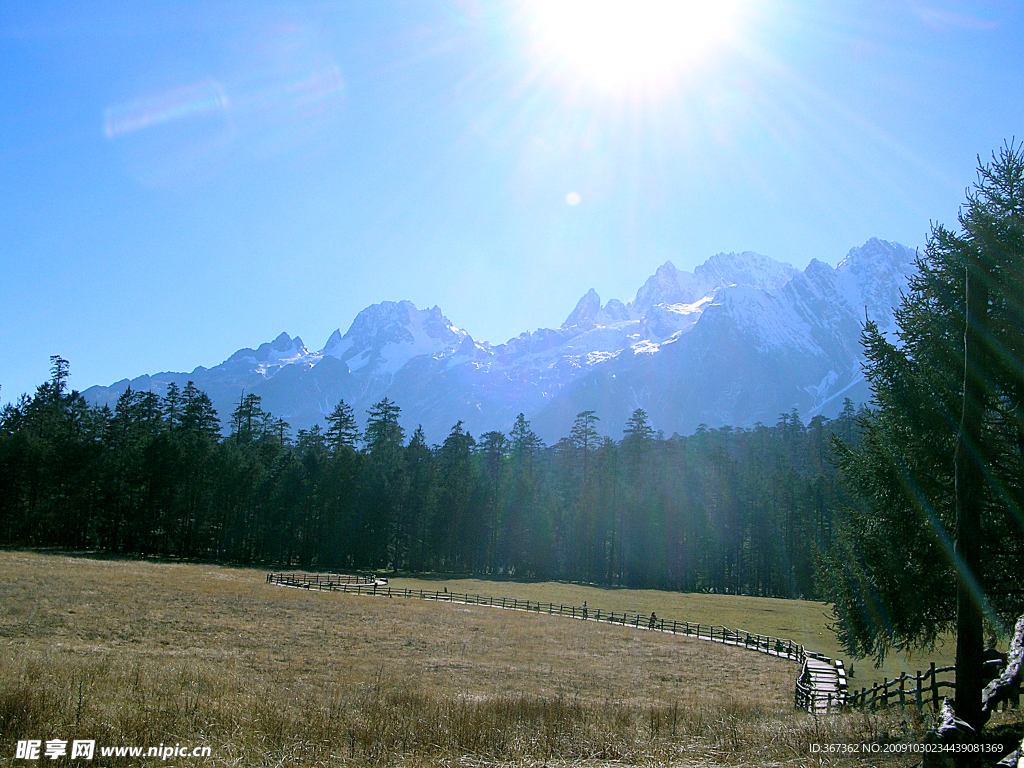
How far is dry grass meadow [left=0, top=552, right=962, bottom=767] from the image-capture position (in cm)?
925

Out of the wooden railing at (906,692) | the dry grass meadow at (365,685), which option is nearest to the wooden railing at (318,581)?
the dry grass meadow at (365,685)

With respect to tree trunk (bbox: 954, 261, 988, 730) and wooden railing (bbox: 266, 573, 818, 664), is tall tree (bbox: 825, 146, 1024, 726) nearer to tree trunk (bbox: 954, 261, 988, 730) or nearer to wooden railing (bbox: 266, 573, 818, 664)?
tree trunk (bbox: 954, 261, 988, 730)

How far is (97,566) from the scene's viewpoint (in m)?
45.1

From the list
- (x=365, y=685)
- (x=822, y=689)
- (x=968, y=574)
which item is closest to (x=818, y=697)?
(x=822, y=689)

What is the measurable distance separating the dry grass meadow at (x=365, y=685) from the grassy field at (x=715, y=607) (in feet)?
25.1

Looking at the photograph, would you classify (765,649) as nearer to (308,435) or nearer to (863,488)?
(863,488)

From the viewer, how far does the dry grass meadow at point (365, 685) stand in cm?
925

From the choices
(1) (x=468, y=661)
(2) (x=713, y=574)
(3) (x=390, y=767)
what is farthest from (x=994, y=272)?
(2) (x=713, y=574)

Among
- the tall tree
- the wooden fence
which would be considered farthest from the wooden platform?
the tall tree

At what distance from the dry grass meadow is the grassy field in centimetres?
765

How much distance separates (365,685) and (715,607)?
47781mm

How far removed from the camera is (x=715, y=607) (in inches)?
2192

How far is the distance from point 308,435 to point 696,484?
58.6 m

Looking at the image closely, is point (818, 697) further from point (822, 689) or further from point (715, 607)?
point (715, 607)
